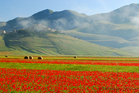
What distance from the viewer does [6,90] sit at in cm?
1998

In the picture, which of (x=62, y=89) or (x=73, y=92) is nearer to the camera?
(x=73, y=92)

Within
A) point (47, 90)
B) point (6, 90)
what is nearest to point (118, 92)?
point (47, 90)

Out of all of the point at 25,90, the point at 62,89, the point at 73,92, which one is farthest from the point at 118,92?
the point at 25,90

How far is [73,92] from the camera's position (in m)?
19.4

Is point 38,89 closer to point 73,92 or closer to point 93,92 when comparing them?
point 73,92

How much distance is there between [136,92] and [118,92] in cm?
188

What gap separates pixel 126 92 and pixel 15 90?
38.3ft

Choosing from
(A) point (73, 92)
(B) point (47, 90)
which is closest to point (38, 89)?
(B) point (47, 90)

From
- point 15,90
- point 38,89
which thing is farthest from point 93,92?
point 15,90

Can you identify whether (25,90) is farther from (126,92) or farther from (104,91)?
(126,92)

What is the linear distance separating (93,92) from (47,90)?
4.95m

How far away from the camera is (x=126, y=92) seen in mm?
19469

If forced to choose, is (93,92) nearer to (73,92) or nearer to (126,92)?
(73,92)

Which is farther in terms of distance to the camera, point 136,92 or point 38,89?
point 38,89
